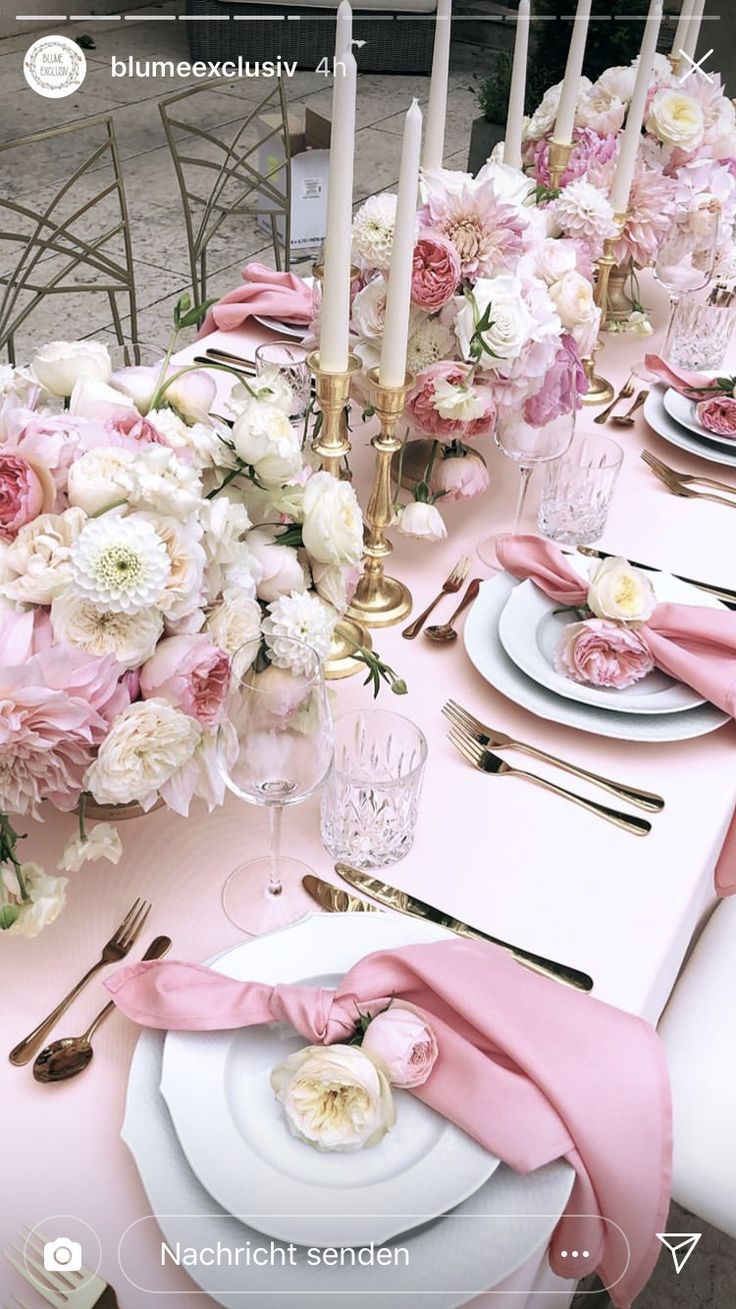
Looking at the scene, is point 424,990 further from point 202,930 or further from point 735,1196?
point 735,1196

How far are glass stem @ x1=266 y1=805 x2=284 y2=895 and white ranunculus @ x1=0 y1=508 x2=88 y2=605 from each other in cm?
23

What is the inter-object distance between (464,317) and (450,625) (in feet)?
1.07

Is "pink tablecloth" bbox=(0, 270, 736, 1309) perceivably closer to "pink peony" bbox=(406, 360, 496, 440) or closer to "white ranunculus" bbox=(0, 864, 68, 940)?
"white ranunculus" bbox=(0, 864, 68, 940)

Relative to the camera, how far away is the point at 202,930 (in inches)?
35.0

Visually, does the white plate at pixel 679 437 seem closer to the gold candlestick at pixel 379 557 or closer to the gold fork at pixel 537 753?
the gold candlestick at pixel 379 557

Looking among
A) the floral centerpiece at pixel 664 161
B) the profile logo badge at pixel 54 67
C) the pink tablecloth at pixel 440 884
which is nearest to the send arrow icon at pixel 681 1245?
the pink tablecloth at pixel 440 884

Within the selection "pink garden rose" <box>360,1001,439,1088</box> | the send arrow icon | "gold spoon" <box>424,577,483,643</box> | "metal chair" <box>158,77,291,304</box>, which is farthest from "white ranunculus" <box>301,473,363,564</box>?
"metal chair" <box>158,77,291,304</box>

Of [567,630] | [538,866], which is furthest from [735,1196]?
[567,630]

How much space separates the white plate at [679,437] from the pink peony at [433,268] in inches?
20.0

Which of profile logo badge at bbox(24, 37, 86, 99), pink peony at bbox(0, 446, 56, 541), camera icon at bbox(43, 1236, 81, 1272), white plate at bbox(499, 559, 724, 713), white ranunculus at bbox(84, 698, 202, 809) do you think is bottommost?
profile logo badge at bbox(24, 37, 86, 99)

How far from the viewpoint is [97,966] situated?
852mm

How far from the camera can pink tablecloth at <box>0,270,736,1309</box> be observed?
742mm

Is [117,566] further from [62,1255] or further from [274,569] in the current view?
[62,1255]

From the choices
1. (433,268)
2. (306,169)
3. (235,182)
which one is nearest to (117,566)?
(433,268)
